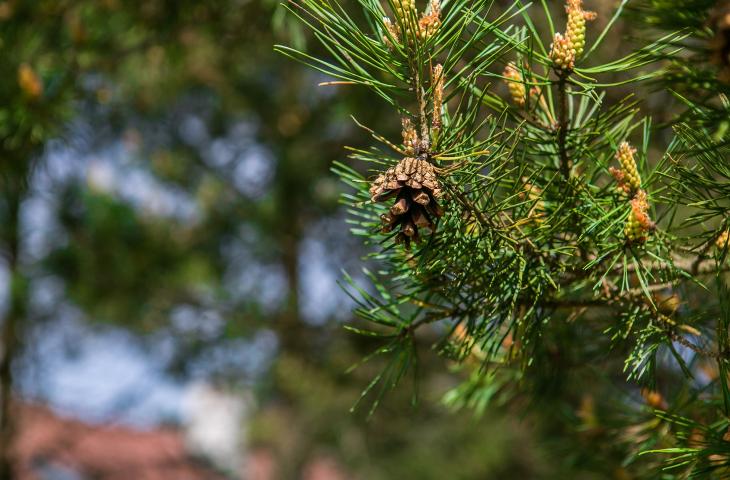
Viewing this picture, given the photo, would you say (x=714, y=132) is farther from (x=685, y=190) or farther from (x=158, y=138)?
(x=158, y=138)

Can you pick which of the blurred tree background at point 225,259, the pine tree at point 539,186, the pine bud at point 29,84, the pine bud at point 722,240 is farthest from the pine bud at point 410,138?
the blurred tree background at point 225,259

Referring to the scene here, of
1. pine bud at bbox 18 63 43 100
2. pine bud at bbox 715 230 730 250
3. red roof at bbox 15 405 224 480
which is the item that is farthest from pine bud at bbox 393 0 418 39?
red roof at bbox 15 405 224 480

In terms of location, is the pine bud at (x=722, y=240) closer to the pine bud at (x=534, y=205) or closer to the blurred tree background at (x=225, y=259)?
the pine bud at (x=534, y=205)

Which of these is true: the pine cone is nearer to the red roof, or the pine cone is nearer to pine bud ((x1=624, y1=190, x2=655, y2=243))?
pine bud ((x1=624, y1=190, x2=655, y2=243))

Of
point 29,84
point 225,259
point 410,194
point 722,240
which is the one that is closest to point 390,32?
point 410,194

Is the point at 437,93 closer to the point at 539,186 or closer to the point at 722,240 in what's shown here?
the point at 539,186
